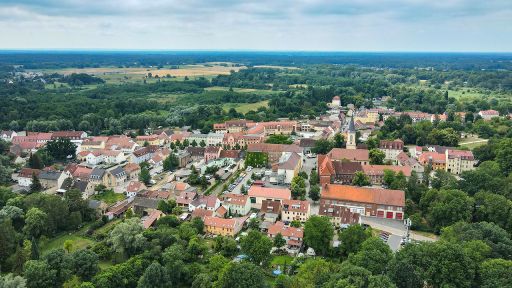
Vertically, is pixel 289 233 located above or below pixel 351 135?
below

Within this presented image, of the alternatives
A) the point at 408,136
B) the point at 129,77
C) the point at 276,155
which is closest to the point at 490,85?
the point at 408,136

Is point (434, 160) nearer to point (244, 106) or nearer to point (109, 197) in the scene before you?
point (109, 197)

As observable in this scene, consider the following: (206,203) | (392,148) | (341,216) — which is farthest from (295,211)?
(392,148)

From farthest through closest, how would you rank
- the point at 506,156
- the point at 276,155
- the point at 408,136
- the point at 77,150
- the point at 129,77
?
the point at 129,77 < the point at 408,136 < the point at 77,150 < the point at 276,155 < the point at 506,156

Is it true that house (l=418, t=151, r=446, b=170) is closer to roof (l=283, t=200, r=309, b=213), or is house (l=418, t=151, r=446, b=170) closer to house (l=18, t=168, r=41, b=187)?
roof (l=283, t=200, r=309, b=213)

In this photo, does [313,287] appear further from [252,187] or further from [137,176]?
[137,176]

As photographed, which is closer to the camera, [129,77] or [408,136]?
[408,136]
